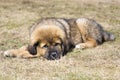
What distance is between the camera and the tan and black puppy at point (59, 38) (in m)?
8.26

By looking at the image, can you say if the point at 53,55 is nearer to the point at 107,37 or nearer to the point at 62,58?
the point at 62,58

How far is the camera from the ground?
23.4ft

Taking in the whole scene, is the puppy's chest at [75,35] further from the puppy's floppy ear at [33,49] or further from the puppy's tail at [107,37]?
the puppy's floppy ear at [33,49]

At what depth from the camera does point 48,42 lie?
8.23 metres

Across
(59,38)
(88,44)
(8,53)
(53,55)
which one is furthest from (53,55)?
(88,44)

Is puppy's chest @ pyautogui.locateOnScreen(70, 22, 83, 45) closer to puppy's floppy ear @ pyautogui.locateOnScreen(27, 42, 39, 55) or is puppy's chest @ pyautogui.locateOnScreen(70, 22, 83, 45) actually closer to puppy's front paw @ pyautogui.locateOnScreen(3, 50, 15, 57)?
puppy's floppy ear @ pyautogui.locateOnScreen(27, 42, 39, 55)

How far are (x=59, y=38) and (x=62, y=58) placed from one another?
0.46 m

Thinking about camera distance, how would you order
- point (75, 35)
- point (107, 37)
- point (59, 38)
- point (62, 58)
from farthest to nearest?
point (107, 37)
point (75, 35)
point (59, 38)
point (62, 58)

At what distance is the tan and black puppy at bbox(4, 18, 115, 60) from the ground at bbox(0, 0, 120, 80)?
20 centimetres

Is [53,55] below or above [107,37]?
above

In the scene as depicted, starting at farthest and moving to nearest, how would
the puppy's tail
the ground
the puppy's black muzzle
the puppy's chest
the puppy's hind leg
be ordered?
the puppy's tail < the puppy's chest < the puppy's hind leg < the puppy's black muzzle < the ground

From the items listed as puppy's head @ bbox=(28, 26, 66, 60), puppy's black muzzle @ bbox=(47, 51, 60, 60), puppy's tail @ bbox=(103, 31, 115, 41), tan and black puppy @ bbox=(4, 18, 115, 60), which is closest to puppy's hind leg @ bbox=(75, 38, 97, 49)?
tan and black puppy @ bbox=(4, 18, 115, 60)

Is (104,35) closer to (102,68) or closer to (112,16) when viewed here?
(102,68)

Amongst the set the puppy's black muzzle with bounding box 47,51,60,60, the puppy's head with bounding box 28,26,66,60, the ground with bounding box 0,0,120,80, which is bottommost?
the ground with bounding box 0,0,120,80
